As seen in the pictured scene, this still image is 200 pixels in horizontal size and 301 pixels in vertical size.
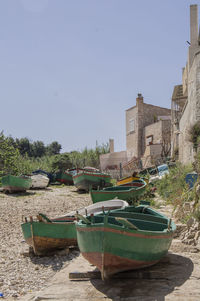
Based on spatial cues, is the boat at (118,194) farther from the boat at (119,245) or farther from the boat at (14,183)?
the boat at (14,183)

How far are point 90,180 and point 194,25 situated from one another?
1395 centimetres

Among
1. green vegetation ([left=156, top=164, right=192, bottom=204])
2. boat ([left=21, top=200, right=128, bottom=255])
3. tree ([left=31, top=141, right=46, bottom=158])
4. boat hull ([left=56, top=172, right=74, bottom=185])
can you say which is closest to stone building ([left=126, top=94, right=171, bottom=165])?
boat hull ([left=56, top=172, right=74, bottom=185])

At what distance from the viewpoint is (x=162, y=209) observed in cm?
945

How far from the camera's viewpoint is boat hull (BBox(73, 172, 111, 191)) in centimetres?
1880

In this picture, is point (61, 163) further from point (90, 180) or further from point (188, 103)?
point (188, 103)

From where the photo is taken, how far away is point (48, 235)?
6.58 metres

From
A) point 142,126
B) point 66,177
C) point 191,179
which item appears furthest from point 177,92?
point 191,179

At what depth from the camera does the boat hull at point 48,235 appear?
21.3 feet

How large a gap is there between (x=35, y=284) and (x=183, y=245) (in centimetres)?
301

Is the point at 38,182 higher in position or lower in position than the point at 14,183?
lower

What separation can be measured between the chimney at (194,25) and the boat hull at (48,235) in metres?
19.6

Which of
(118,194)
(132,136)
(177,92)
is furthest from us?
(132,136)

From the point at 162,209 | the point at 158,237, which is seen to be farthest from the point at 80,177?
the point at 158,237

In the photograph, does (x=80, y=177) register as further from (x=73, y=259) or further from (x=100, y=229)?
(x=100, y=229)
